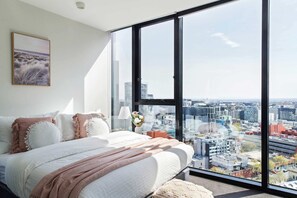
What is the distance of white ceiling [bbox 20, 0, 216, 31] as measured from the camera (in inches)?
120

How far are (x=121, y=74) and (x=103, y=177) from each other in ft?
9.94

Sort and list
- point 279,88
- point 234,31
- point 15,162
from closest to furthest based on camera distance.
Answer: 1. point 15,162
2. point 279,88
3. point 234,31

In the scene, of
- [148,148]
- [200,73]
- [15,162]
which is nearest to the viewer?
[15,162]

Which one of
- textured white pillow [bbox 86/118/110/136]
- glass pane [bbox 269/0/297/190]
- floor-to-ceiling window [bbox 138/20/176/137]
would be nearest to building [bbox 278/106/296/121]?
glass pane [bbox 269/0/297/190]

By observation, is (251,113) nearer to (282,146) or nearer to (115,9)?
(282,146)

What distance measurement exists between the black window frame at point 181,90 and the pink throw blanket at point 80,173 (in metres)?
1.51

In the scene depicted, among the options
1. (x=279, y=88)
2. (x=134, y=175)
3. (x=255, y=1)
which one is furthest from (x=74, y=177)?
(x=255, y=1)

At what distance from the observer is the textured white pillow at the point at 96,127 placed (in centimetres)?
305

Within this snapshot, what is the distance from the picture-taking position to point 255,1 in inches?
113

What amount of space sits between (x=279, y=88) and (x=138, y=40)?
103 inches

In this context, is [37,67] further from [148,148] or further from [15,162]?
[148,148]

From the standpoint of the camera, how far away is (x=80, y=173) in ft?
5.33

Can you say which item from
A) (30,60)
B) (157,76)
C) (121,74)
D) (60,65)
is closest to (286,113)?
(157,76)

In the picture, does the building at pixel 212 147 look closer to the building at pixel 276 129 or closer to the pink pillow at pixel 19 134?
the building at pixel 276 129
